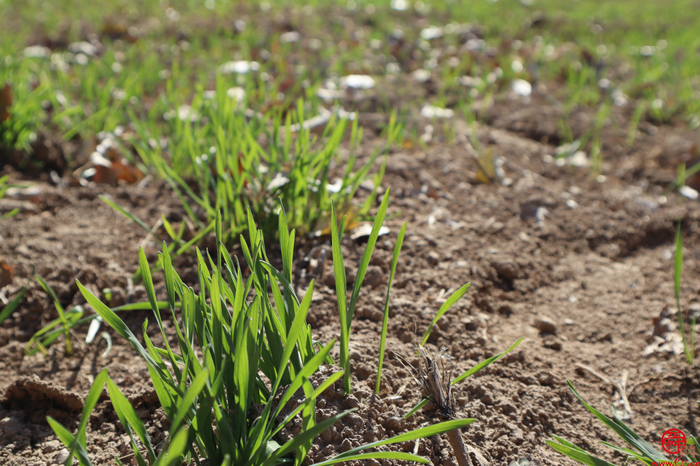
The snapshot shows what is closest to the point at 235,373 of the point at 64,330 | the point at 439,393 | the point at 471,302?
the point at 439,393

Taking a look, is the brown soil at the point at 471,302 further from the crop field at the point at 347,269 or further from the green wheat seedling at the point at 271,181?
the green wheat seedling at the point at 271,181

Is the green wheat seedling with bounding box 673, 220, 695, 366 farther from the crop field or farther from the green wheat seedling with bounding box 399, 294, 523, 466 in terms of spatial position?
the green wheat seedling with bounding box 399, 294, 523, 466

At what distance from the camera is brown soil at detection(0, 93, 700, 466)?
3.05 ft

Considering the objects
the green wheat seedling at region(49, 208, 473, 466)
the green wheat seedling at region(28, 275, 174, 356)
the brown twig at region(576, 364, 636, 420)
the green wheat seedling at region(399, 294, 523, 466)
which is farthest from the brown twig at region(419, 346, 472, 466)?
the green wheat seedling at region(28, 275, 174, 356)

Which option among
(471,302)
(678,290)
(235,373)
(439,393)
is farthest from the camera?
(471,302)

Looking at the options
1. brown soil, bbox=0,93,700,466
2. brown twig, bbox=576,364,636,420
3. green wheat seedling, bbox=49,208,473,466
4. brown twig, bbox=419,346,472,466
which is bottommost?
brown twig, bbox=576,364,636,420

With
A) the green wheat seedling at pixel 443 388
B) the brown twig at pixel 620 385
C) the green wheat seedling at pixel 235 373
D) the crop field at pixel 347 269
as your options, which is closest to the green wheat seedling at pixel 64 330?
the crop field at pixel 347 269

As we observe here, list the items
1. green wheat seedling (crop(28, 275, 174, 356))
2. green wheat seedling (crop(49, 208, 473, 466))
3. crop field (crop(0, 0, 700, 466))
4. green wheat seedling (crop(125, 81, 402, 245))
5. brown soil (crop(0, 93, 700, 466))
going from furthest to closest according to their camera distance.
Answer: green wheat seedling (crop(125, 81, 402, 245)), green wheat seedling (crop(28, 275, 174, 356)), brown soil (crop(0, 93, 700, 466)), crop field (crop(0, 0, 700, 466)), green wheat seedling (crop(49, 208, 473, 466))

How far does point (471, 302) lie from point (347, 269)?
0.33 meters

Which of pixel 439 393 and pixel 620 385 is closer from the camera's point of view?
pixel 439 393

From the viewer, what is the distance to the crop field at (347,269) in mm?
759

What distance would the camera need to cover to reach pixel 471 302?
1238 millimetres

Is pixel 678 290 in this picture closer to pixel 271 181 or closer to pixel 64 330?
pixel 271 181

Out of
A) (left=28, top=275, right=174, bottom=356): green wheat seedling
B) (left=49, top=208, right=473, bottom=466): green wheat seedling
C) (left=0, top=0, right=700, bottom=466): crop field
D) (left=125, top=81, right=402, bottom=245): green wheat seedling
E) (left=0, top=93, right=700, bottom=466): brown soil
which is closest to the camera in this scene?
(left=49, top=208, right=473, bottom=466): green wheat seedling
